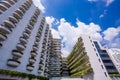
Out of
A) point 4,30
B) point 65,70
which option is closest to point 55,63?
point 65,70

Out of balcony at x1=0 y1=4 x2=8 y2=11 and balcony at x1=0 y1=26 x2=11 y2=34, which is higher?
balcony at x1=0 y1=4 x2=8 y2=11

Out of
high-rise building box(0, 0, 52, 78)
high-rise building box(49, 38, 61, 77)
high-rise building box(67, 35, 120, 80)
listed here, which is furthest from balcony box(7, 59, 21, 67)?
high-rise building box(49, 38, 61, 77)

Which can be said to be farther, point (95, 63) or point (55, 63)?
point (55, 63)

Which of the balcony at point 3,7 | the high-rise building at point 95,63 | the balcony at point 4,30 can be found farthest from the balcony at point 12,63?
the high-rise building at point 95,63

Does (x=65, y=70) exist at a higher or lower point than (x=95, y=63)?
higher

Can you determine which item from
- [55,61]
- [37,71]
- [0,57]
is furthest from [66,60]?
[0,57]

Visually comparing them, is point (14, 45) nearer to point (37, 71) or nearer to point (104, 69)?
point (37, 71)

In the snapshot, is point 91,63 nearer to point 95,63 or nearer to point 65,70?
point 95,63

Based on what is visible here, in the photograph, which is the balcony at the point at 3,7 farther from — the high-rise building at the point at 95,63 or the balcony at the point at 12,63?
the high-rise building at the point at 95,63

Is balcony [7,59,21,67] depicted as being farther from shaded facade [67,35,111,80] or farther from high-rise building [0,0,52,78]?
shaded facade [67,35,111,80]

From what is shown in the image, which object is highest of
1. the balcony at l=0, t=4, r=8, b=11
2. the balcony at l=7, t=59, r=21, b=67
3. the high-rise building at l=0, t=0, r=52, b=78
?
the balcony at l=0, t=4, r=8, b=11

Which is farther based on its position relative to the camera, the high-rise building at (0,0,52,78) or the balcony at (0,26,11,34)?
the balcony at (0,26,11,34)

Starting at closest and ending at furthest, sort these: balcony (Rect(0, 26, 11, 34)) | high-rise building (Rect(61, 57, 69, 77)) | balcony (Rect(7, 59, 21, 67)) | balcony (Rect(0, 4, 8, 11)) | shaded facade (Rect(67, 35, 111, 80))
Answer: balcony (Rect(7, 59, 21, 67)), balcony (Rect(0, 26, 11, 34)), balcony (Rect(0, 4, 8, 11)), shaded facade (Rect(67, 35, 111, 80)), high-rise building (Rect(61, 57, 69, 77))

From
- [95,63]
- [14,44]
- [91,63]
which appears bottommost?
[14,44]
